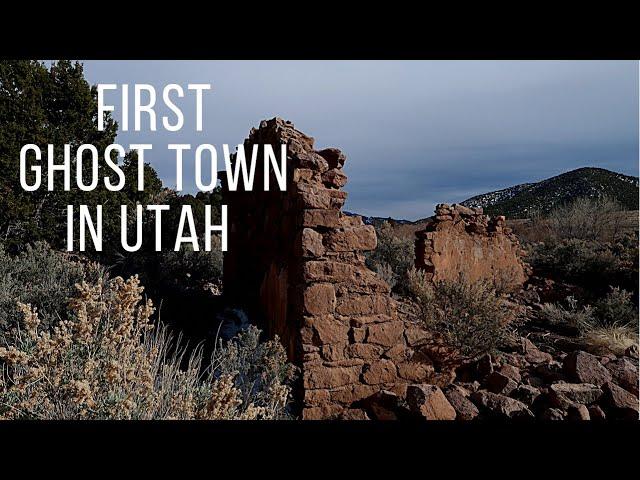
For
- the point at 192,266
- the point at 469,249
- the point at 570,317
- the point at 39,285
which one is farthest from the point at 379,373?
the point at 469,249

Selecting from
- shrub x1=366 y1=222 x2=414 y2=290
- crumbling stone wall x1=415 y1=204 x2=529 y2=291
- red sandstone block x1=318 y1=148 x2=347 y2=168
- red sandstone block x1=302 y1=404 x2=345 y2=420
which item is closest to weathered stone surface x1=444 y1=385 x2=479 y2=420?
red sandstone block x1=302 y1=404 x2=345 y2=420

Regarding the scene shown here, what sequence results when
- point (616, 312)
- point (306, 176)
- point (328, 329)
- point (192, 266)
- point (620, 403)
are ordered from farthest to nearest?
1. point (192, 266)
2. point (616, 312)
3. point (306, 176)
4. point (328, 329)
5. point (620, 403)

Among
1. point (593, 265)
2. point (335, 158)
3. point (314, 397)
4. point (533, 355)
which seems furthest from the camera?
point (593, 265)

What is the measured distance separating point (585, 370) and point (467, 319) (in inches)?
64.1

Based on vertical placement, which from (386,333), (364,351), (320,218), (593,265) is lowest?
(364,351)

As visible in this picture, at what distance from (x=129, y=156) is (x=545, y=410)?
11.4 metres

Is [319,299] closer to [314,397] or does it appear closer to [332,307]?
[332,307]

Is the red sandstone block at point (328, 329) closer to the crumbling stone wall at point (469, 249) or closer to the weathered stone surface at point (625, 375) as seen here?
the weathered stone surface at point (625, 375)

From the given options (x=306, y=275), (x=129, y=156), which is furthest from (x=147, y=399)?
(x=129, y=156)

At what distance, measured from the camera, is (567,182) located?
31.3 metres

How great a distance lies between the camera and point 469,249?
36.5 feet

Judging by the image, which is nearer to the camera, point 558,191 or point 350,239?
point 350,239

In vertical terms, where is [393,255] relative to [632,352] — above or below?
above
